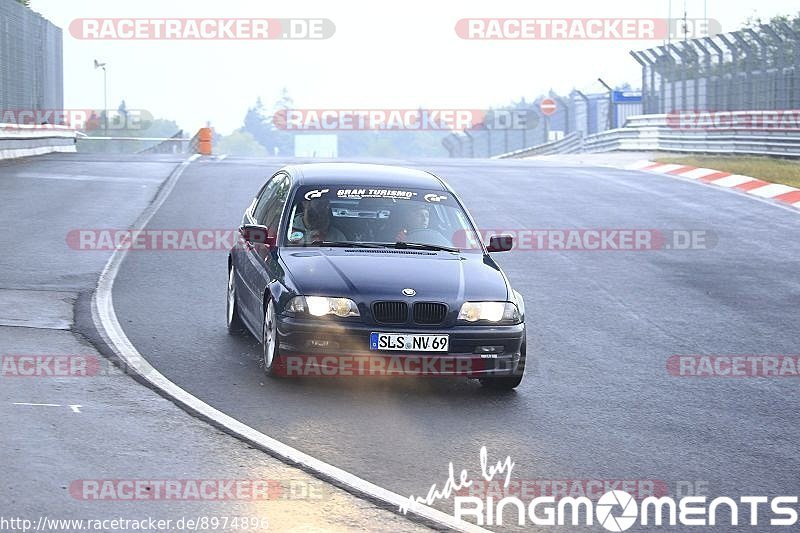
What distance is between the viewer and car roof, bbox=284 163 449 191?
11070 millimetres

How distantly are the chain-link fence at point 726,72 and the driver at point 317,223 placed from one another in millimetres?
23259

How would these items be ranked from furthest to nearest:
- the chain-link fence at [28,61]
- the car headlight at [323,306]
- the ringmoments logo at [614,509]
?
the chain-link fence at [28,61], the car headlight at [323,306], the ringmoments logo at [614,509]

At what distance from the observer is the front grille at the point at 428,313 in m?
9.35

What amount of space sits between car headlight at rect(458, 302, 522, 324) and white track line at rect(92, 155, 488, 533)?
195 centimetres

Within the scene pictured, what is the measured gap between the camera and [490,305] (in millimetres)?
9586

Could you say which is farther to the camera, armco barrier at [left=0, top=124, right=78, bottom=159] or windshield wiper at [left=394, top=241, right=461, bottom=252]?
armco barrier at [left=0, top=124, right=78, bottom=159]

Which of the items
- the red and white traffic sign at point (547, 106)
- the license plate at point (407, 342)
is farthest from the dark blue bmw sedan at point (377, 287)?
the red and white traffic sign at point (547, 106)

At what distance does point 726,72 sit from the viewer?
37.1 meters
